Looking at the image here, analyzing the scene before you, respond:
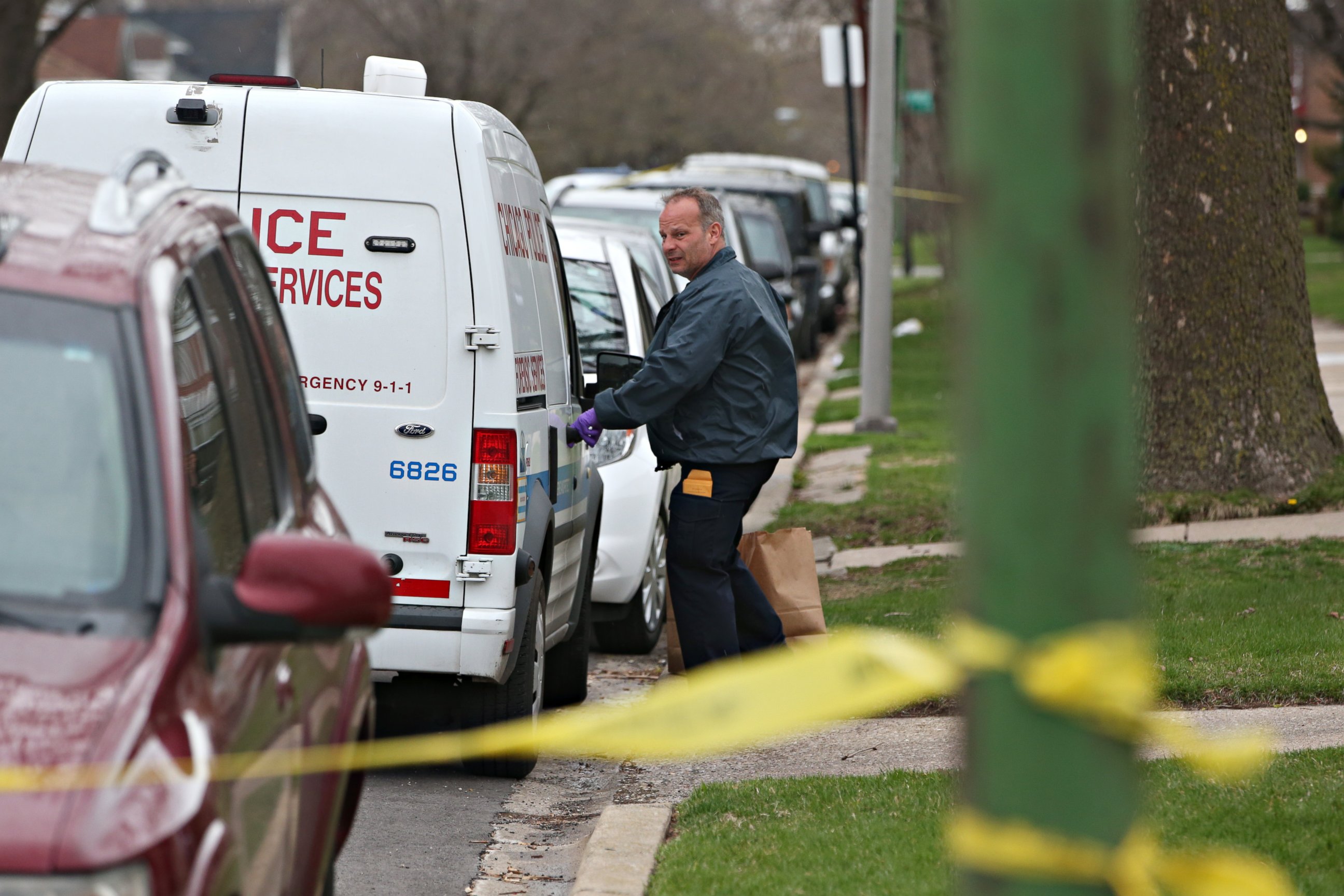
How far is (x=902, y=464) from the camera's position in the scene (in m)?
14.5

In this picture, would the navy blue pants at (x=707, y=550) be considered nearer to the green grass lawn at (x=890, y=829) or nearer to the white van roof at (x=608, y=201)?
the green grass lawn at (x=890, y=829)

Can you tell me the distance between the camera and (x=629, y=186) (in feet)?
61.5

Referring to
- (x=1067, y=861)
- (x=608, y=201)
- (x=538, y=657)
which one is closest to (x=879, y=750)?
(x=538, y=657)

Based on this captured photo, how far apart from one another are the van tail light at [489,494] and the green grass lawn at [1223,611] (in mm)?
2579

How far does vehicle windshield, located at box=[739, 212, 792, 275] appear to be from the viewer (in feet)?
69.5

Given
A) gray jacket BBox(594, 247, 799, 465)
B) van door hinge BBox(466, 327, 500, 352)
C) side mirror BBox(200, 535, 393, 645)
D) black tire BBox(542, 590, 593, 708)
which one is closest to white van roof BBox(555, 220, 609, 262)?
black tire BBox(542, 590, 593, 708)

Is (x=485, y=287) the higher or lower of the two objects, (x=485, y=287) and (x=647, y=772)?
the higher

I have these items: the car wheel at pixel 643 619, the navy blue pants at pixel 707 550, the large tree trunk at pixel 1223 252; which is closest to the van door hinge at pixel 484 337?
the navy blue pants at pixel 707 550

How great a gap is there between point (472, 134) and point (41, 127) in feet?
5.00

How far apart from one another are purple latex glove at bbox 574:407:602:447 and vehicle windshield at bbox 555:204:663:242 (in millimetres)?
7432

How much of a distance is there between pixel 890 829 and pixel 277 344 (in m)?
2.32

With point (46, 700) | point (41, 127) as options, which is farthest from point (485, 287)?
point (46, 700)

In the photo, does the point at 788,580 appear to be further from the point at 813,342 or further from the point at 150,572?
the point at 813,342

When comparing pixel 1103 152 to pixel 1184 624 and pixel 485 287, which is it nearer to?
pixel 485 287
